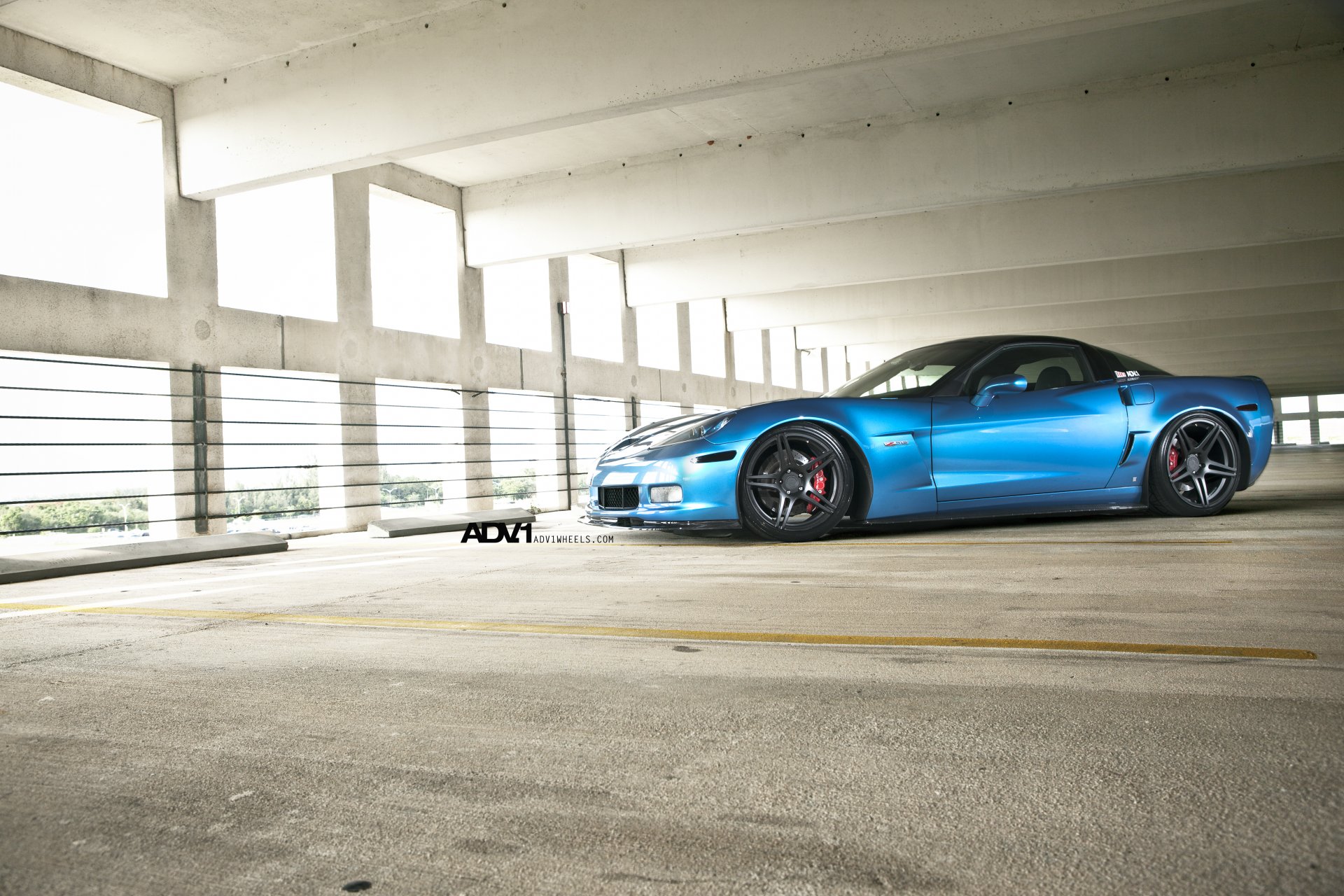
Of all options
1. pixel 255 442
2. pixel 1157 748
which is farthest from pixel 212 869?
pixel 255 442

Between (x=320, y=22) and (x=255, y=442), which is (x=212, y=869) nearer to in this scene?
(x=320, y=22)

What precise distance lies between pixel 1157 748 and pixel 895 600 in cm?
165

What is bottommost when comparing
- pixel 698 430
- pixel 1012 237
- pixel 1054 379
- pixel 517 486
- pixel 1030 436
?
pixel 517 486

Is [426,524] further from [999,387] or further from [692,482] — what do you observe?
[999,387]

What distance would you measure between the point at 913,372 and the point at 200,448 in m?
7.99

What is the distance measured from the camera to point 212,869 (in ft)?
4.15

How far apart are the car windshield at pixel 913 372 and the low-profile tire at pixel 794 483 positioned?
51cm

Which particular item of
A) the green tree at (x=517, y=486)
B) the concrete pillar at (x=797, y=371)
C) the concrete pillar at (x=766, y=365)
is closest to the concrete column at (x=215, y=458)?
the green tree at (x=517, y=486)

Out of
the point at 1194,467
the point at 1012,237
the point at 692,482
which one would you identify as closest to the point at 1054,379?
the point at 1194,467

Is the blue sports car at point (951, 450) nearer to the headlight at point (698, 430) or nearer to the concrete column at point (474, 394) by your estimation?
the headlight at point (698, 430)

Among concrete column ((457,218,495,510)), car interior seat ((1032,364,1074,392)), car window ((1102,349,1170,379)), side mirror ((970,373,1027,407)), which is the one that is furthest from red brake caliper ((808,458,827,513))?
concrete column ((457,218,495,510))

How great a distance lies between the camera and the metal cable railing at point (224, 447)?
29.6 feet

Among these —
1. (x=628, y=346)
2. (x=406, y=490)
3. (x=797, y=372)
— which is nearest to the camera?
(x=406, y=490)

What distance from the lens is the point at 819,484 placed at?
5578 mm
